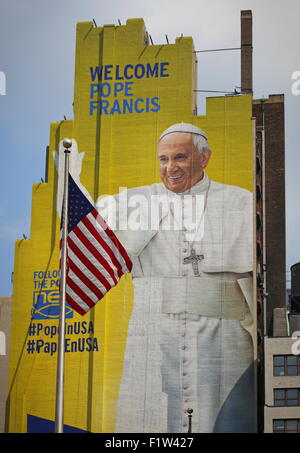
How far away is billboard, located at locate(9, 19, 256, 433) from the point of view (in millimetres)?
80125

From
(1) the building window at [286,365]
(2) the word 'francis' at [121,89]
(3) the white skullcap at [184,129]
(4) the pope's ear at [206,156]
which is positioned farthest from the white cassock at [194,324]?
(2) the word 'francis' at [121,89]

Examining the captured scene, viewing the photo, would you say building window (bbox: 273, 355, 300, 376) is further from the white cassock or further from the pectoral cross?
the pectoral cross

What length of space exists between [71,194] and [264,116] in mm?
69542

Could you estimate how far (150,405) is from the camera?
80.1 metres

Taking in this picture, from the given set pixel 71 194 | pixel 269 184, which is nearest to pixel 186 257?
pixel 269 184

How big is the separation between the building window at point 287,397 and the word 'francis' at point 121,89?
1178 inches

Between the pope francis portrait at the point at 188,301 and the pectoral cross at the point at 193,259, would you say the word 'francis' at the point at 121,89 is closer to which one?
the pope francis portrait at the point at 188,301

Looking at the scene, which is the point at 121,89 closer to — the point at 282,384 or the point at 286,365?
the point at 286,365

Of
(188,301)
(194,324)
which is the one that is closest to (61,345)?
(194,324)

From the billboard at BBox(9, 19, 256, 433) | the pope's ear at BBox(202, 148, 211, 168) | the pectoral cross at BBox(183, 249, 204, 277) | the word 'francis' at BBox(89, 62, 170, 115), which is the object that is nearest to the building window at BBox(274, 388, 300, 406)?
the billboard at BBox(9, 19, 256, 433)

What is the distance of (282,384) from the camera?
270ft

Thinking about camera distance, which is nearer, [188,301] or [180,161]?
[188,301]

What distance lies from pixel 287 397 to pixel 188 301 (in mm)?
13094

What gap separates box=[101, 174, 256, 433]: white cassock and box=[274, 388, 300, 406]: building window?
3.79 m
